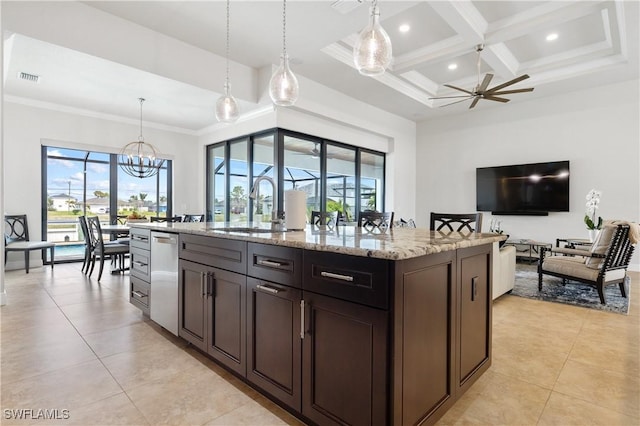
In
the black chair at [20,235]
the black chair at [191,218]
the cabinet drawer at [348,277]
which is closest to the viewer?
the cabinet drawer at [348,277]

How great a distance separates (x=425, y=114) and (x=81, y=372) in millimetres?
7414

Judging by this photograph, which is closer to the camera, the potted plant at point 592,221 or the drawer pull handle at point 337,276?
the drawer pull handle at point 337,276

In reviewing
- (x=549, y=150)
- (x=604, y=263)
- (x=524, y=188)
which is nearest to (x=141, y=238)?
(x=604, y=263)

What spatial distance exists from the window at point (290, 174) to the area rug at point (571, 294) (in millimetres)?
3277

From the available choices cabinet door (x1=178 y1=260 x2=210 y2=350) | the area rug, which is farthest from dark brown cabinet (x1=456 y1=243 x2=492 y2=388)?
the area rug

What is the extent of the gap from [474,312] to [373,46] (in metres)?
1.78

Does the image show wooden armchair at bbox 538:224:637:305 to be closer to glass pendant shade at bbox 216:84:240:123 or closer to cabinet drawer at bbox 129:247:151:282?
glass pendant shade at bbox 216:84:240:123

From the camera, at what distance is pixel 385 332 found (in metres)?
1.20

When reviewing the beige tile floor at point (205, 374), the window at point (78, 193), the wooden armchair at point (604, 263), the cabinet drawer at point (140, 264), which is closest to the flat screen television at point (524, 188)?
the wooden armchair at point (604, 263)

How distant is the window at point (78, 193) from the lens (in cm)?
589

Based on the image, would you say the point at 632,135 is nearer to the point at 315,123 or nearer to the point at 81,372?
the point at 315,123

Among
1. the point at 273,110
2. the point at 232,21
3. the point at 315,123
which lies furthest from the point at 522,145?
the point at 232,21

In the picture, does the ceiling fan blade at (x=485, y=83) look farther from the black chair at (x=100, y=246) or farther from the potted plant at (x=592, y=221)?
the black chair at (x=100, y=246)

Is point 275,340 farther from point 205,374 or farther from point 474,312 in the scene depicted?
point 474,312
